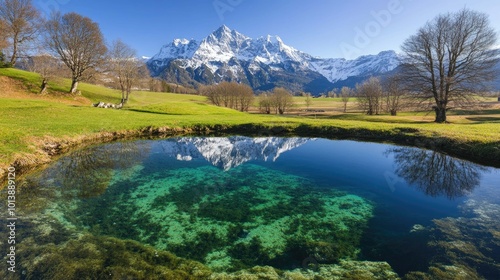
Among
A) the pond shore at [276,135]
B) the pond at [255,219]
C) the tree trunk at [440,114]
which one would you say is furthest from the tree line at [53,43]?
the tree trunk at [440,114]

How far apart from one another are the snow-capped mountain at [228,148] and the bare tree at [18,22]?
48.7m

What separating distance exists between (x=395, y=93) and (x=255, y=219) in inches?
2544

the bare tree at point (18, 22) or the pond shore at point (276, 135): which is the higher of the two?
the bare tree at point (18, 22)

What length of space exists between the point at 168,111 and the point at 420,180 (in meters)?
43.6

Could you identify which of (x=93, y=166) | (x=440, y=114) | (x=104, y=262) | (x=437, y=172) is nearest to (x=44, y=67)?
(x=93, y=166)

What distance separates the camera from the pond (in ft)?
21.8

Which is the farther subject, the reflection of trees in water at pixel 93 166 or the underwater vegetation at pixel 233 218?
the reflection of trees in water at pixel 93 166

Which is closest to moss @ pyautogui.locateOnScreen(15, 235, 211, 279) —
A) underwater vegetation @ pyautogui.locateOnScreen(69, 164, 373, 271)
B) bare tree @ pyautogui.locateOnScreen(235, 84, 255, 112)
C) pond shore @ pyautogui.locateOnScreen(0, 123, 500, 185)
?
underwater vegetation @ pyautogui.locateOnScreen(69, 164, 373, 271)

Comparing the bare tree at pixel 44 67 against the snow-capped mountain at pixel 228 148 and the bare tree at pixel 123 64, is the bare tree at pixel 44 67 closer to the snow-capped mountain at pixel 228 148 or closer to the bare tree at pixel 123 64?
the bare tree at pixel 123 64

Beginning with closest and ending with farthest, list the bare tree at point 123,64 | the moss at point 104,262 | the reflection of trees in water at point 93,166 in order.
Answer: the moss at point 104,262, the reflection of trees in water at point 93,166, the bare tree at point 123,64

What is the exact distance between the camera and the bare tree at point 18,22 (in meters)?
46.0

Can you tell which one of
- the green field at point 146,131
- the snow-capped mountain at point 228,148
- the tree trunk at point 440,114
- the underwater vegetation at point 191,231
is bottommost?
the underwater vegetation at point 191,231

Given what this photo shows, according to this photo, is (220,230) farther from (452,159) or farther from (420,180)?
(452,159)

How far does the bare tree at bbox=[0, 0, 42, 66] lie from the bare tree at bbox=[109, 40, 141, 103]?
48.1 feet
